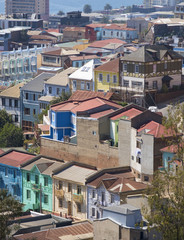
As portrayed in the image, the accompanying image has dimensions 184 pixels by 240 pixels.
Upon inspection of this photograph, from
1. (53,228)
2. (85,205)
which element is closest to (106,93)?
(85,205)

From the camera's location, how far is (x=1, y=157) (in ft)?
274

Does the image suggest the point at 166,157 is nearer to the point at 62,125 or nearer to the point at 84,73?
the point at 62,125

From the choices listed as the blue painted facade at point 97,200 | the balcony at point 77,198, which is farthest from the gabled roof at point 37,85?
the blue painted facade at point 97,200

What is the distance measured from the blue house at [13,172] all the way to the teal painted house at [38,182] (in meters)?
0.88

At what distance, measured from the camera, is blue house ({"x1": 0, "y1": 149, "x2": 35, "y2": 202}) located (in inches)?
3150

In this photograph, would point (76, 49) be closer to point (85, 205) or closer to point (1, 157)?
point (1, 157)

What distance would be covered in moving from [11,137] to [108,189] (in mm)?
29720

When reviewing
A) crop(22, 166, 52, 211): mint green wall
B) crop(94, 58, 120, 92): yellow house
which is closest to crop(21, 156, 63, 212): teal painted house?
crop(22, 166, 52, 211): mint green wall

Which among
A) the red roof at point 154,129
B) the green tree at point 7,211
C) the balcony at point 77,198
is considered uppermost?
the red roof at point 154,129

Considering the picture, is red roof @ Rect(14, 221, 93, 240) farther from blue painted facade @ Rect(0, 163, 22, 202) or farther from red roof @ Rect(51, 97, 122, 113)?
red roof @ Rect(51, 97, 122, 113)

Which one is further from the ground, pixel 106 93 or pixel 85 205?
pixel 106 93

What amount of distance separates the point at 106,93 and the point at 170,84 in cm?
731

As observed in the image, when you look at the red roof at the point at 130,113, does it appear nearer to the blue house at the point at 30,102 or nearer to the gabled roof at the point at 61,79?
the gabled roof at the point at 61,79

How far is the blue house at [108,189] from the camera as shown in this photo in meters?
67.2
